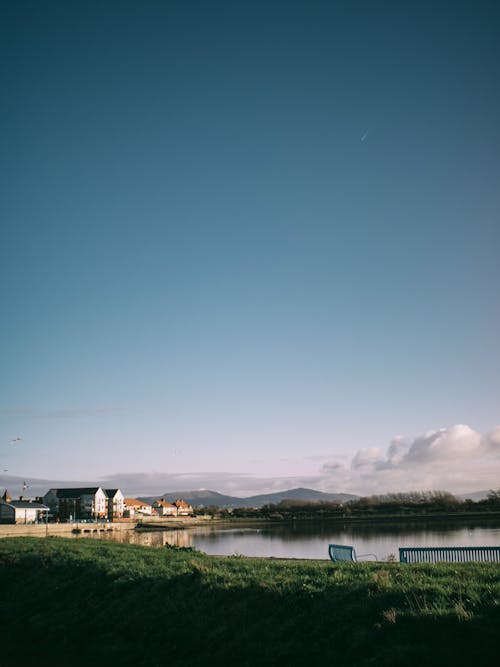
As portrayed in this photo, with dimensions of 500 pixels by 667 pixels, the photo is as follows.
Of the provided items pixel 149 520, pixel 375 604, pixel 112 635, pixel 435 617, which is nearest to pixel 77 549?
pixel 112 635

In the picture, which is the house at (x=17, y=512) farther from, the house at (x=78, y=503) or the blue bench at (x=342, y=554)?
the blue bench at (x=342, y=554)

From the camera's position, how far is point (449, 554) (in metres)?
20.4

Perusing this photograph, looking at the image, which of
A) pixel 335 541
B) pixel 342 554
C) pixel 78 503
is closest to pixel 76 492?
pixel 78 503

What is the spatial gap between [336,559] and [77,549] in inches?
485

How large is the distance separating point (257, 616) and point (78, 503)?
129013 millimetres

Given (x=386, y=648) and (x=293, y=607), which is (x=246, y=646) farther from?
(x=386, y=648)

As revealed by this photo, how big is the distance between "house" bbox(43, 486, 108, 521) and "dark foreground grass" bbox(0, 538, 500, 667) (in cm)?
11731

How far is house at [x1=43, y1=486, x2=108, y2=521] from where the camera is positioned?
417 ft

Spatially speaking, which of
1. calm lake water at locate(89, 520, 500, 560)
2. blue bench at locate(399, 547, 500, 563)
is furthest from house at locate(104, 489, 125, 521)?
blue bench at locate(399, 547, 500, 563)

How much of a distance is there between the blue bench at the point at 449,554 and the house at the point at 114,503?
129904 millimetres

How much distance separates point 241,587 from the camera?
13.4m

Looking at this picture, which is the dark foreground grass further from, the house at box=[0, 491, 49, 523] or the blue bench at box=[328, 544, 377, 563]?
the house at box=[0, 491, 49, 523]

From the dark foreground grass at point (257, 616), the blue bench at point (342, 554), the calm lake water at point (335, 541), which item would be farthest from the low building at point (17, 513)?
the blue bench at point (342, 554)

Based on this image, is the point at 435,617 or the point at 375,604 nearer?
the point at 435,617
